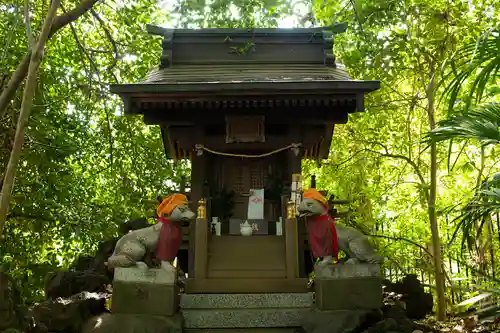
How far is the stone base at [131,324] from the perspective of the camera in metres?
5.12

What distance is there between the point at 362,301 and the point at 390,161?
342 inches

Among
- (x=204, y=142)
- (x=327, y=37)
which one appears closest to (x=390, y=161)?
(x=327, y=37)

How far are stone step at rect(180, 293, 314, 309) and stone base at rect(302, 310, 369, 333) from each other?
563 millimetres

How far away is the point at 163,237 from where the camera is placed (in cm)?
577

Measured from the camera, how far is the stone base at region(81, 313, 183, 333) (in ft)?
16.8

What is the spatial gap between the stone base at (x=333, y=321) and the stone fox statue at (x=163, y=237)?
1.76 meters

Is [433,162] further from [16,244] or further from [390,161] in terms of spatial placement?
[16,244]

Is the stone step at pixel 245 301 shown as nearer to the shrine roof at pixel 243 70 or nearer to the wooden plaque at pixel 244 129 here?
the wooden plaque at pixel 244 129

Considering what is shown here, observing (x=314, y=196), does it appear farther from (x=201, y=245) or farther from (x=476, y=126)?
(x=476, y=126)

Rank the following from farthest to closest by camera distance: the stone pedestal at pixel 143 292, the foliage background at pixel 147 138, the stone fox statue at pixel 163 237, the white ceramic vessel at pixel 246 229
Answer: the foliage background at pixel 147 138 < the white ceramic vessel at pixel 246 229 < the stone fox statue at pixel 163 237 < the stone pedestal at pixel 143 292

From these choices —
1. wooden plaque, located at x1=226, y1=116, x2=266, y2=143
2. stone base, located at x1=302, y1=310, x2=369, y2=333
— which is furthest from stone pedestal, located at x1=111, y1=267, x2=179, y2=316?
wooden plaque, located at x1=226, y1=116, x2=266, y2=143

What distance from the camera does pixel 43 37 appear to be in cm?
468

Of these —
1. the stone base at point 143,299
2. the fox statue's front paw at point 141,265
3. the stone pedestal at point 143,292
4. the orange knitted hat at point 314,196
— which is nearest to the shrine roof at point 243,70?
the orange knitted hat at point 314,196

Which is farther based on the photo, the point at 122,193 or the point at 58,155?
the point at 122,193
